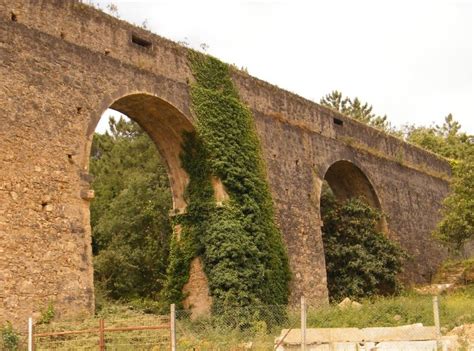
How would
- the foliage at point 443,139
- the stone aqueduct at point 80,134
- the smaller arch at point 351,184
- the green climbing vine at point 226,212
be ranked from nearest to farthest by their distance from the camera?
the stone aqueduct at point 80,134 → the green climbing vine at point 226,212 → the smaller arch at point 351,184 → the foliage at point 443,139

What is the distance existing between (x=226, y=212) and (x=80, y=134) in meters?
4.21

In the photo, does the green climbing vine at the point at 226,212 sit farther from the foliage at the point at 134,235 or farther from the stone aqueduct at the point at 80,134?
the foliage at the point at 134,235

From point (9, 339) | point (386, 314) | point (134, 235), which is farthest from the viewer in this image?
point (134, 235)

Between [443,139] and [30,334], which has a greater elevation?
[443,139]

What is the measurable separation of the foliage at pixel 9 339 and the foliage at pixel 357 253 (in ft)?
37.6

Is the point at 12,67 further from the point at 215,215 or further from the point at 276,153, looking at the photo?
the point at 276,153

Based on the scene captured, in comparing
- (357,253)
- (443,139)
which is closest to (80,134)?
(357,253)

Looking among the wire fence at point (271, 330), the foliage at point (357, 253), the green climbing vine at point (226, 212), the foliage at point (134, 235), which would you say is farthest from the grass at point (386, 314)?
A: the foliage at point (134, 235)

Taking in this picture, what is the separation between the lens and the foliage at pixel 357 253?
21.9 m

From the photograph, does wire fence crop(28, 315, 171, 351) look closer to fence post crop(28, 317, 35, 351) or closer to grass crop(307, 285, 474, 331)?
fence post crop(28, 317, 35, 351)

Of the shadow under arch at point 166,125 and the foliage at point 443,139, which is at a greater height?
the foliage at point 443,139

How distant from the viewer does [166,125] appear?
17.6m

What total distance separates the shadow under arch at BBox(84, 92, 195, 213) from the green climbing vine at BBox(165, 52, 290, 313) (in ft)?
0.78

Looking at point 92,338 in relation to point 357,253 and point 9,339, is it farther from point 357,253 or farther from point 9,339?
point 357,253
